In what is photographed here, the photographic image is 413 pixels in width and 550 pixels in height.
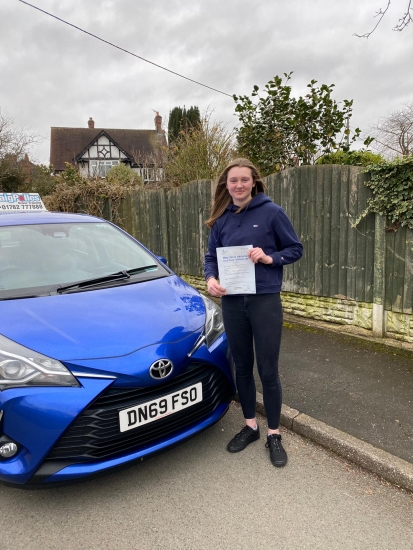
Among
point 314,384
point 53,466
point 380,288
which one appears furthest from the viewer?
point 380,288

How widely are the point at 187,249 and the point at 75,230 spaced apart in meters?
3.60

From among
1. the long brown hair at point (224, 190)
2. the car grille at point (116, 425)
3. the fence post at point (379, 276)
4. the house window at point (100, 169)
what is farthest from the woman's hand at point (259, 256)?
the house window at point (100, 169)

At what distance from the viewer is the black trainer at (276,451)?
254cm

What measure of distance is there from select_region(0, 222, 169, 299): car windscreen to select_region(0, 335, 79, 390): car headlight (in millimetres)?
711

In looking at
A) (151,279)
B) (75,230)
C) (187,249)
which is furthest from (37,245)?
(187,249)

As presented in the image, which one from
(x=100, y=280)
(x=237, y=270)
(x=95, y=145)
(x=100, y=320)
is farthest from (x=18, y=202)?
(x=95, y=145)

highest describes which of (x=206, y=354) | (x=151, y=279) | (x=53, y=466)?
(x=151, y=279)

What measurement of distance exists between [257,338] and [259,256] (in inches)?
21.2

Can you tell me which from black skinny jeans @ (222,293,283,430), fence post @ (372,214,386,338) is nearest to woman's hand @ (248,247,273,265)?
black skinny jeans @ (222,293,283,430)

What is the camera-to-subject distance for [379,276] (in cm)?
427

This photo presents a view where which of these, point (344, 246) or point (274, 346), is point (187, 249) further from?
point (274, 346)

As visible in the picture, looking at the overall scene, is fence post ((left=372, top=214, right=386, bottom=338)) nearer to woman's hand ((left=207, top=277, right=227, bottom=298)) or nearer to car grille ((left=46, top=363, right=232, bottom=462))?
woman's hand ((left=207, top=277, right=227, bottom=298))

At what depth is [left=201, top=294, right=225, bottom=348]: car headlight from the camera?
102 inches

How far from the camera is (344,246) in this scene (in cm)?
462
